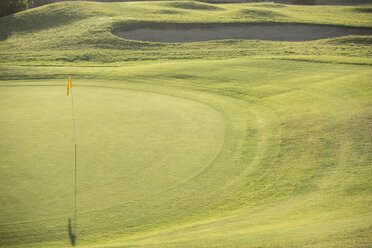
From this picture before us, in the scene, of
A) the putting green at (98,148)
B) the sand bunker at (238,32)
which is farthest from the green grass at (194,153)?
the sand bunker at (238,32)

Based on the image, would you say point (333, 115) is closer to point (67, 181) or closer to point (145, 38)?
point (67, 181)

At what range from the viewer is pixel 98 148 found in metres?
12.1

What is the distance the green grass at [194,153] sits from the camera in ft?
28.1

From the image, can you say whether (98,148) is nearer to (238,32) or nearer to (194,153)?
(194,153)

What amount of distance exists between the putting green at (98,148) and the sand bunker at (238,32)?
15806mm

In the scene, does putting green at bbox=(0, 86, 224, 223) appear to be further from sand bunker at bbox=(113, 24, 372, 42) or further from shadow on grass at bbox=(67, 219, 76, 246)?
sand bunker at bbox=(113, 24, 372, 42)

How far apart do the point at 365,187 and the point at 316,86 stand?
10.0 metres

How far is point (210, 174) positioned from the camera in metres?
11.0

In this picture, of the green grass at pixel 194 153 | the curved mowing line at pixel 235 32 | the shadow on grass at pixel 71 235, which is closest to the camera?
the shadow on grass at pixel 71 235

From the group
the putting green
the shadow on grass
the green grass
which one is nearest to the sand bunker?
the green grass

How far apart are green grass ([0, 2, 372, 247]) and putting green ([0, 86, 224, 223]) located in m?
0.04

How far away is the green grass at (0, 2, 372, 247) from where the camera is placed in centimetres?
855

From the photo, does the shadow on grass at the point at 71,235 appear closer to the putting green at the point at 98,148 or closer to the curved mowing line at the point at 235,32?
the putting green at the point at 98,148

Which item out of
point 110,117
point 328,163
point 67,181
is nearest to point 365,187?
point 328,163
